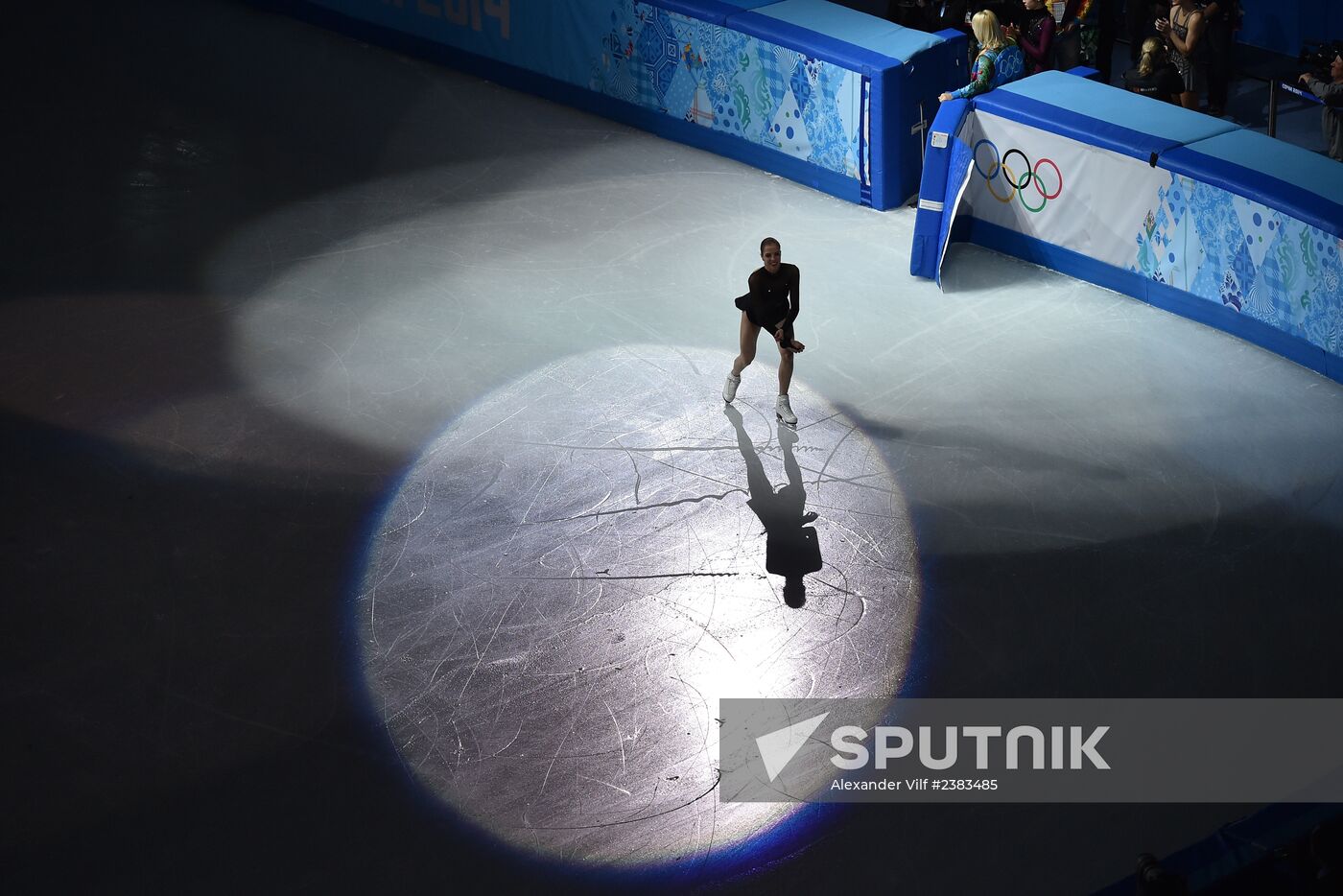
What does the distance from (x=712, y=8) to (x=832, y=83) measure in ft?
5.53

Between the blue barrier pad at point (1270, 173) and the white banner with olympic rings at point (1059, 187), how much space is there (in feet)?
1.21

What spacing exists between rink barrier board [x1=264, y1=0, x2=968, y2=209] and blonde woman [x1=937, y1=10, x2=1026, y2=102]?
72 cm

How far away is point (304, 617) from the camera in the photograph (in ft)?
32.5

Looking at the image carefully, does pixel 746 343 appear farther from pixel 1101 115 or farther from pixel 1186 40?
pixel 1186 40

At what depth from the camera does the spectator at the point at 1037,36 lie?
50.3ft

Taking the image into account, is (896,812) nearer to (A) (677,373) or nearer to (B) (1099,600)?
(B) (1099,600)

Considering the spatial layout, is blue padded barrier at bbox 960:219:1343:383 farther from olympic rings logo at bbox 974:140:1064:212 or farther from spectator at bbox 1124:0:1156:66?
spectator at bbox 1124:0:1156:66

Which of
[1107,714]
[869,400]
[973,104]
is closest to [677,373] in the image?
[869,400]

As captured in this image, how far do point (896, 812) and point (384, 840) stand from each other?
2.84 meters

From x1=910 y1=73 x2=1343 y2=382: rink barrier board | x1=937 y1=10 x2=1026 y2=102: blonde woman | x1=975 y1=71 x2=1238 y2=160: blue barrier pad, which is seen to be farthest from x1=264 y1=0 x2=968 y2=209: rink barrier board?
x1=975 y1=71 x2=1238 y2=160: blue barrier pad

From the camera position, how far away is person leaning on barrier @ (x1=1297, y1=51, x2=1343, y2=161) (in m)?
14.4

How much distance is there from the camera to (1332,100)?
14.4 m

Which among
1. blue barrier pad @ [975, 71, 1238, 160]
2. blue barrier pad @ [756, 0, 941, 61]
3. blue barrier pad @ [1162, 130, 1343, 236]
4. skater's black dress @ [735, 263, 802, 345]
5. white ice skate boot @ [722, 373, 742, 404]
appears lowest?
white ice skate boot @ [722, 373, 742, 404]

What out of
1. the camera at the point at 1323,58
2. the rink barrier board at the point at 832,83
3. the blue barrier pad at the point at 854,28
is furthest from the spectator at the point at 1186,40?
the blue barrier pad at the point at 854,28
